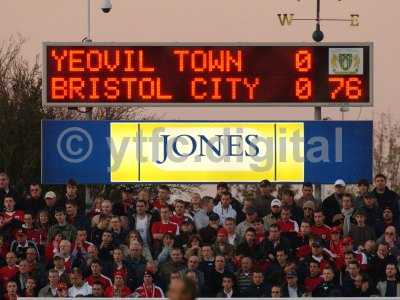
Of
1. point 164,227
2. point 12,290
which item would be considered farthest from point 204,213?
point 12,290

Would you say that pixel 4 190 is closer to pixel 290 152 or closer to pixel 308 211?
pixel 308 211

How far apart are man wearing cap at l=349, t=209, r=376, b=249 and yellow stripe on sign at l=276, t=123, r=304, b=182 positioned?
21.7 ft

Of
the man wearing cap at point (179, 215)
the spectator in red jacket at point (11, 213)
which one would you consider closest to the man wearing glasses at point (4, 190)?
the spectator in red jacket at point (11, 213)

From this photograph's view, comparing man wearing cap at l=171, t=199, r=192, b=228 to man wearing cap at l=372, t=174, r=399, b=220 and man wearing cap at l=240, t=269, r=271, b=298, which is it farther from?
man wearing cap at l=372, t=174, r=399, b=220

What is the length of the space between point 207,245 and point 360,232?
2715 mm

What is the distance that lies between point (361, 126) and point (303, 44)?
2.76 metres

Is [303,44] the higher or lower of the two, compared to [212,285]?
higher

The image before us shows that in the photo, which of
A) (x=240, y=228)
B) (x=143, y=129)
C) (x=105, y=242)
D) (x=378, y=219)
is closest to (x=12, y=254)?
(x=105, y=242)

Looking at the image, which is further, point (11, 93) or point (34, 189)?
point (11, 93)

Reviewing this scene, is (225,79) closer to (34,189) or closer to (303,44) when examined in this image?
(303,44)

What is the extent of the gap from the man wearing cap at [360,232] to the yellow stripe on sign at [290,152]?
21.7 feet

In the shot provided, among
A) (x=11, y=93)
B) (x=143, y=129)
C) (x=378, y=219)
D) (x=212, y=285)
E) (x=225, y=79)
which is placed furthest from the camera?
(x=11, y=93)

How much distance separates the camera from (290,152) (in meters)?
38.2

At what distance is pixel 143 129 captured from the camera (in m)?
38.4
